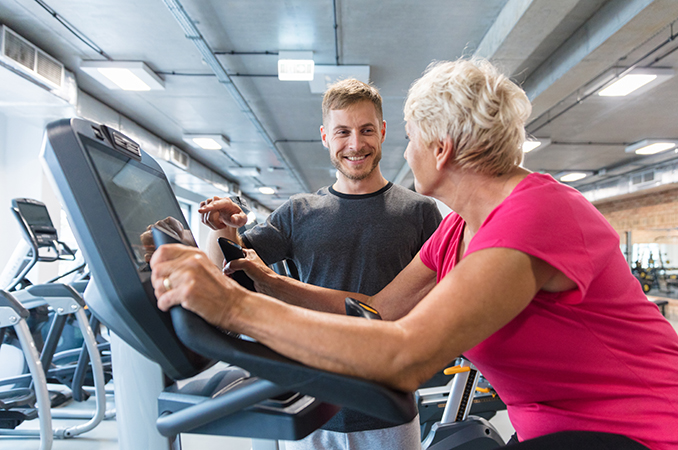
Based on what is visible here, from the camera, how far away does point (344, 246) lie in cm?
147

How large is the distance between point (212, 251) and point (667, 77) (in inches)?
228

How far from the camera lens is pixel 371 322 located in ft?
2.14

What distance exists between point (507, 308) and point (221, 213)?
2.57 ft

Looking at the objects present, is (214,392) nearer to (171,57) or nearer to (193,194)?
(171,57)

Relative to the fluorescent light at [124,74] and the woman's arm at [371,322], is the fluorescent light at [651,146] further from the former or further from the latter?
the woman's arm at [371,322]

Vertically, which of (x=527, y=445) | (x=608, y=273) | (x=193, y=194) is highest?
(x=193, y=194)

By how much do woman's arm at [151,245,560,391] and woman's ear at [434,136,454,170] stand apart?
27 centimetres

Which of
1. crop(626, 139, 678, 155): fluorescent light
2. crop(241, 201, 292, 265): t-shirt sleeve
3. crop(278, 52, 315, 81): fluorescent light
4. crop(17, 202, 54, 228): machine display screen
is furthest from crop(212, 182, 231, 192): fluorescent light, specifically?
crop(241, 201, 292, 265): t-shirt sleeve

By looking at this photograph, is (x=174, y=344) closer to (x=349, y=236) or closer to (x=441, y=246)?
(x=441, y=246)

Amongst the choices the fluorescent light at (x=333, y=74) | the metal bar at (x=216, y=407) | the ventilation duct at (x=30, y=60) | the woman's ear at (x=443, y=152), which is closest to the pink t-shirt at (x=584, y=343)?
the woman's ear at (x=443, y=152)

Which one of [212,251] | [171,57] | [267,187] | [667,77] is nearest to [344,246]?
[212,251]

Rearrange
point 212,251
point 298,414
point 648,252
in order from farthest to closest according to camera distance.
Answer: point 648,252 → point 212,251 → point 298,414

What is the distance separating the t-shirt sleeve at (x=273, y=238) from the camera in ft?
4.92

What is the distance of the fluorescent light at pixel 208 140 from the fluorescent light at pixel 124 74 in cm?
232
